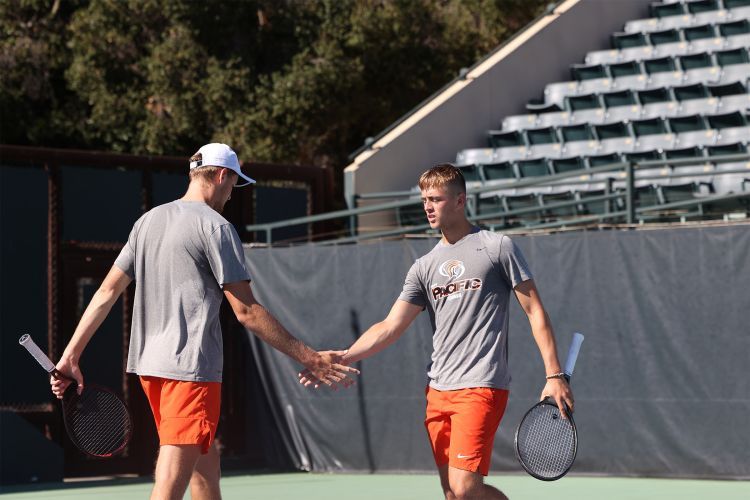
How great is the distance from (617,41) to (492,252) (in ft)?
47.8

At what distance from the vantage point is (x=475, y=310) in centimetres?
610

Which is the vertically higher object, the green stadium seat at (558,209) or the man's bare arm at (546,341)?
the green stadium seat at (558,209)

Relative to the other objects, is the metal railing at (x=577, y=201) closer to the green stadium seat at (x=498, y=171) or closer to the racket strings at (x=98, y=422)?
the green stadium seat at (x=498, y=171)

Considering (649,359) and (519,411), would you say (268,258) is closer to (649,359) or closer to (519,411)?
Answer: (519,411)

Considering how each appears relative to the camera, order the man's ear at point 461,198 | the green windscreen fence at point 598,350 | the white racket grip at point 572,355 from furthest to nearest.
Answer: the green windscreen fence at point 598,350
the man's ear at point 461,198
the white racket grip at point 572,355

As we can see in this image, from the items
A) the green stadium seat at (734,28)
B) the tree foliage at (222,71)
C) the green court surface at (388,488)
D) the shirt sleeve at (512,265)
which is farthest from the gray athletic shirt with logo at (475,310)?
the tree foliage at (222,71)

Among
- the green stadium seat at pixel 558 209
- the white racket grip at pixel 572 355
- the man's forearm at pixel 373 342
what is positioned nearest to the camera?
the white racket grip at pixel 572 355

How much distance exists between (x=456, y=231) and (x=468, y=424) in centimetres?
89

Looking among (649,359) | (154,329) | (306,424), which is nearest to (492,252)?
(154,329)

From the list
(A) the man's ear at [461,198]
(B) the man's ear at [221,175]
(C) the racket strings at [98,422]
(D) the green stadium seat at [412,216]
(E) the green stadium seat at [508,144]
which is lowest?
(C) the racket strings at [98,422]

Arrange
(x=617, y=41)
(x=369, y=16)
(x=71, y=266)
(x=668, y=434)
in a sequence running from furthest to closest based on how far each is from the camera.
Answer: (x=369, y=16)
(x=617, y=41)
(x=71, y=266)
(x=668, y=434)

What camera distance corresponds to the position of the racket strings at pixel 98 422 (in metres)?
6.41

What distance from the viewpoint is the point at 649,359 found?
1080 cm

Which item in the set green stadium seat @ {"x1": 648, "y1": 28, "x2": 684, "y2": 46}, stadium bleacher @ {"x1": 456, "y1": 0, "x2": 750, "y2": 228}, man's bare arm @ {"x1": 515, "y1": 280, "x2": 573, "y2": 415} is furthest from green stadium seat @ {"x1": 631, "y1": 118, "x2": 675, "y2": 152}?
man's bare arm @ {"x1": 515, "y1": 280, "x2": 573, "y2": 415}
